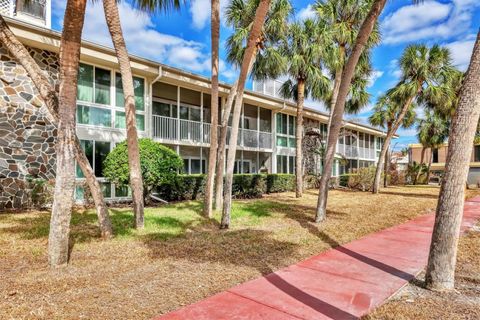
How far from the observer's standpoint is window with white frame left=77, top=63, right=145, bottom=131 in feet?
41.2

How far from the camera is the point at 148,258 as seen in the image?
18.7ft

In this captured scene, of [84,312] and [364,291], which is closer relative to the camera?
[84,312]

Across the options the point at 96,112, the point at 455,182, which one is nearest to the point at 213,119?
the point at 96,112

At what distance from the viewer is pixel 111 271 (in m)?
4.98

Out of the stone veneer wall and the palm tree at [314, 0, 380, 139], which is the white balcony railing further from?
the palm tree at [314, 0, 380, 139]

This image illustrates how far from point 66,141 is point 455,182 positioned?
5.43 metres

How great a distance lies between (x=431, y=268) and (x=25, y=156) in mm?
12149

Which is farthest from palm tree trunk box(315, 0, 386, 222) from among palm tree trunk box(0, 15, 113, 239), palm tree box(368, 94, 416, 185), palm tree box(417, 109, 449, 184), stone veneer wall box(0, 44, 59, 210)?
palm tree box(417, 109, 449, 184)

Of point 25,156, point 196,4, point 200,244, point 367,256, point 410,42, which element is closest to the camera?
point 367,256

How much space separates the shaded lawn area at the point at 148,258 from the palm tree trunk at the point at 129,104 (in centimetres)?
81

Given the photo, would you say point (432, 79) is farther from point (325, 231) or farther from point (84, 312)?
point (84, 312)

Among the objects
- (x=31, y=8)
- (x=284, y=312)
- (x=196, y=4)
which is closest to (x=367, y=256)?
(x=284, y=312)

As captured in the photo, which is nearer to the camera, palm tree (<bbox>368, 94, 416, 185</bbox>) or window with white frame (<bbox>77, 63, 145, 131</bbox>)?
window with white frame (<bbox>77, 63, 145, 131</bbox>)

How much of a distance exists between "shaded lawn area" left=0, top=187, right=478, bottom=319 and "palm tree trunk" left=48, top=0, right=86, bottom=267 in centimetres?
42
